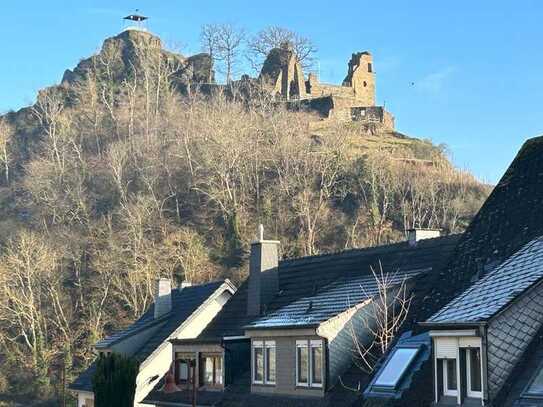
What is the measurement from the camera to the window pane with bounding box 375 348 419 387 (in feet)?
58.4

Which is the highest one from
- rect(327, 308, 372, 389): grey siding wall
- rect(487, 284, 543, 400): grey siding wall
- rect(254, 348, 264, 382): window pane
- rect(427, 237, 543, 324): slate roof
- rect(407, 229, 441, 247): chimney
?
rect(407, 229, 441, 247): chimney

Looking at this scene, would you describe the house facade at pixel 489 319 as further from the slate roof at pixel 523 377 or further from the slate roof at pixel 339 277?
the slate roof at pixel 339 277

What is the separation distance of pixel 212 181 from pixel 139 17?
50.7 m

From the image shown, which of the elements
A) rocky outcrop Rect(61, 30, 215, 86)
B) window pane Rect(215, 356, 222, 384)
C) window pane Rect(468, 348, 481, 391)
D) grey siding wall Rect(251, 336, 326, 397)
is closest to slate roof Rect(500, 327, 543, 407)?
window pane Rect(468, 348, 481, 391)

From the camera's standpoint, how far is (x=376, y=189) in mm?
77188

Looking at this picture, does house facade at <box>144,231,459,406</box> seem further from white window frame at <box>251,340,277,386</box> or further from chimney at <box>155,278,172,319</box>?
chimney at <box>155,278,172,319</box>

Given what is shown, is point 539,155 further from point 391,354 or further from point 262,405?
point 262,405

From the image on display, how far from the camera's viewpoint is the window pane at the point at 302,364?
22.4m

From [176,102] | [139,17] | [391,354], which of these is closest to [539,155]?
[391,354]

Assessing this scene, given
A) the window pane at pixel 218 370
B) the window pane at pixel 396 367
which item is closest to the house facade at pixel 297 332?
the window pane at pixel 218 370

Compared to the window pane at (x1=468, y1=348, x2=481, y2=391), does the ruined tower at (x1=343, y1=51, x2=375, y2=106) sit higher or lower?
higher

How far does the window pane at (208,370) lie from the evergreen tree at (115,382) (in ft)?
22.5

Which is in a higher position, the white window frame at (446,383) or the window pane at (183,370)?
the white window frame at (446,383)

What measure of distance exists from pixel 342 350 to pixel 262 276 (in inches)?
230
